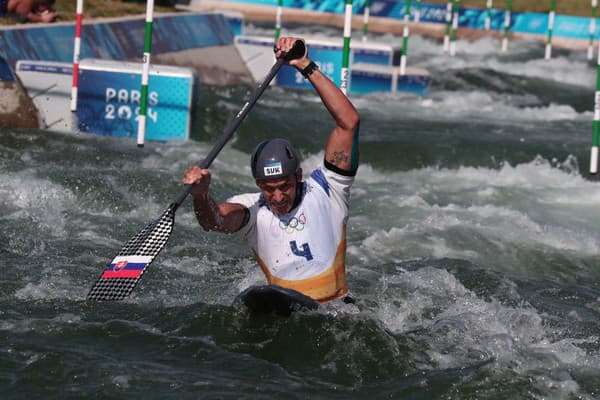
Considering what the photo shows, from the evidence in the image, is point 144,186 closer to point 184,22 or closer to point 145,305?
point 145,305

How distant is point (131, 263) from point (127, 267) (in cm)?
3

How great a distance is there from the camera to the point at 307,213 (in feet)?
20.1

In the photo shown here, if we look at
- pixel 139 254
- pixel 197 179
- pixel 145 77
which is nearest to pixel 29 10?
pixel 145 77

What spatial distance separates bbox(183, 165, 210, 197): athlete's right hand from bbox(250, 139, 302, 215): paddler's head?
0.29 meters

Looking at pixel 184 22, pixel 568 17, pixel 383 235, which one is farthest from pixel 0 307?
pixel 568 17

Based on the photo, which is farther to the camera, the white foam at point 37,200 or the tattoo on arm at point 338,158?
the white foam at point 37,200

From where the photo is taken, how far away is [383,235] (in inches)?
386

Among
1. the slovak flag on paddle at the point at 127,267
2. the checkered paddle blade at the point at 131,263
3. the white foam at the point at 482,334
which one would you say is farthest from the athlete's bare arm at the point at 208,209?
the white foam at the point at 482,334

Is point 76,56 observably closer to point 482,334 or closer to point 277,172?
point 277,172

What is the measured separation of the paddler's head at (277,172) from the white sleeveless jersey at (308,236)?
96mm

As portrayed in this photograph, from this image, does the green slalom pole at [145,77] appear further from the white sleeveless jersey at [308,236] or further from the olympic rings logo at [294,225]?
the olympic rings logo at [294,225]

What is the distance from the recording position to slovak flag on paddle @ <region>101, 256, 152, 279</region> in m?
6.07

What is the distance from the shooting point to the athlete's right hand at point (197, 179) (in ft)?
18.4

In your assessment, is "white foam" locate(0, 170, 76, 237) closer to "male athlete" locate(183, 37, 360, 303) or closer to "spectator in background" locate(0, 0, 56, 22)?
"male athlete" locate(183, 37, 360, 303)
